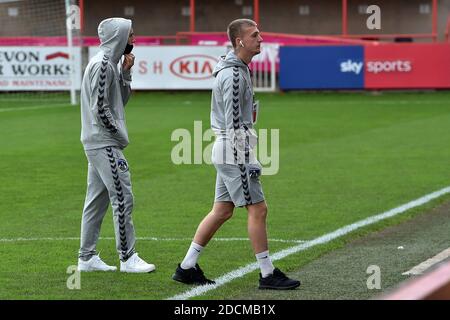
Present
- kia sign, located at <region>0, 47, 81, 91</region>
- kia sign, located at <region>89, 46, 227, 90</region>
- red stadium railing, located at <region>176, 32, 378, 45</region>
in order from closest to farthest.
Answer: kia sign, located at <region>0, 47, 81, 91</region>
kia sign, located at <region>89, 46, 227, 90</region>
red stadium railing, located at <region>176, 32, 378, 45</region>

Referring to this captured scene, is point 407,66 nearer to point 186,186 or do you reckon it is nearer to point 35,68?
point 35,68

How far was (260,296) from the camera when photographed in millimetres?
7742

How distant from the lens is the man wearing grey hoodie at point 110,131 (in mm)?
8438

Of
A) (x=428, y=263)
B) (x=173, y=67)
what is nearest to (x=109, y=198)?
(x=428, y=263)

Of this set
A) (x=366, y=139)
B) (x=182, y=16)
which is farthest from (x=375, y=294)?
(x=182, y=16)

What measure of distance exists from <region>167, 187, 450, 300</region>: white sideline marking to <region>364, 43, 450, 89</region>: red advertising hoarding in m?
20.2

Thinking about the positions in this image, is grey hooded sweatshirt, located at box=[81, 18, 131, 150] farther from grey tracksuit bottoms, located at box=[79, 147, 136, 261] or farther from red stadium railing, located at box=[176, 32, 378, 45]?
red stadium railing, located at box=[176, 32, 378, 45]

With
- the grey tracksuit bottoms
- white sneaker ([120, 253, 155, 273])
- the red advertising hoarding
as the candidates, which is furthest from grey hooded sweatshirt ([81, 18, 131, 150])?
the red advertising hoarding

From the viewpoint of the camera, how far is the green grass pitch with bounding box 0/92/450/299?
890cm

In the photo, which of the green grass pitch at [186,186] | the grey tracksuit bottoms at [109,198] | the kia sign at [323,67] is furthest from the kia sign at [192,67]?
the grey tracksuit bottoms at [109,198]

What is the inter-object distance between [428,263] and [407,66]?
25.8m

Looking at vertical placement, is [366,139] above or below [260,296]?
below
